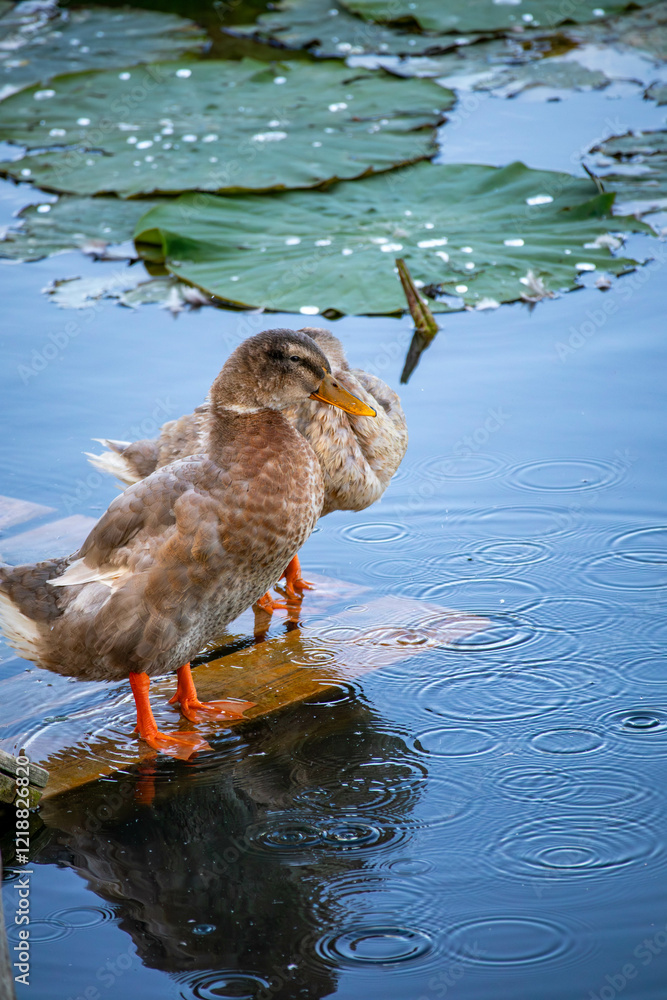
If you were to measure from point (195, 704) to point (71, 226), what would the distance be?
12.9ft

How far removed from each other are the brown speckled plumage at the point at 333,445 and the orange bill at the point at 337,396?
338 millimetres

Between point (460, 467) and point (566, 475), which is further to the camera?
point (460, 467)

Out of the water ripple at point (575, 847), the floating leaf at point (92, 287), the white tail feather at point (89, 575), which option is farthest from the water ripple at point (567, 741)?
the floating leaf at point (92, 287)

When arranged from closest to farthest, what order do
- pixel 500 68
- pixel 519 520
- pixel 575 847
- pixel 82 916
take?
pixel 82 916, pixel 575 847, pixel 519 520, pixel 500 68

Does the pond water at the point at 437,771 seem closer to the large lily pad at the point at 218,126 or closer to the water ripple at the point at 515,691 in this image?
the water ripple at the point at 515,691

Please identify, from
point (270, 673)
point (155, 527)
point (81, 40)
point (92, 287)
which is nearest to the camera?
point (155, 527)

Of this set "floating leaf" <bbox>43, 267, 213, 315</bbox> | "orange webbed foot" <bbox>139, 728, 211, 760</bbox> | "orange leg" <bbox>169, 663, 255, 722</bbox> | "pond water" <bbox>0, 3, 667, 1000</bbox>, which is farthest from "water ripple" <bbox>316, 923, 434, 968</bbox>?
"floating leaf" <bbox>43, 267, 213, 315</bbox>

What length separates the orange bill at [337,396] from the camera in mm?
3164

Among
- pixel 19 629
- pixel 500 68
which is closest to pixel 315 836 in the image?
pixel 19 629

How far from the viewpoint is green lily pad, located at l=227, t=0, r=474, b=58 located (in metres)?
8.52

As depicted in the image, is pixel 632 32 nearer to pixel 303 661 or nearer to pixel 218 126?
pixel 218 126

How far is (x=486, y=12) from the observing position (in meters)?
8.78

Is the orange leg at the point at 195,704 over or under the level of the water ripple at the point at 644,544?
under

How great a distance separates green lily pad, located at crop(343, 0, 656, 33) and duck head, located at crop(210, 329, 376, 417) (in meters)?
6.68
